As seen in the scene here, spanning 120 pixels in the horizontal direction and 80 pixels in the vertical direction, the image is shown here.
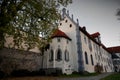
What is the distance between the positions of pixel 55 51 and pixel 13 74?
9453 mm

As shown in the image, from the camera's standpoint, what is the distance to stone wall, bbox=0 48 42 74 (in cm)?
2080

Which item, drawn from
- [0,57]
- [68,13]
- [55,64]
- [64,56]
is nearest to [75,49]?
[64,56]

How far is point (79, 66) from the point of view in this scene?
26500 mm

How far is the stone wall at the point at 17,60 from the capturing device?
2080cm

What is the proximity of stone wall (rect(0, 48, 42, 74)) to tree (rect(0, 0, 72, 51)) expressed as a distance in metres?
7.97

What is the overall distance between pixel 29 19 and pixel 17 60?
11.8 meters

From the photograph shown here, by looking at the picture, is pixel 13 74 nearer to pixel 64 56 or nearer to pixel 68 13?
pixel 64 56

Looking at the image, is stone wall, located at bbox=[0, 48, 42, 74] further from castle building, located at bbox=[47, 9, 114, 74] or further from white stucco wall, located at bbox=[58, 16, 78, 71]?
white stucco wall, located at bbox=[58, 16, 78, 71]

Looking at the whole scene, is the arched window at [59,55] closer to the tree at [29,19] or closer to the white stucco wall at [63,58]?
the white stucco wall at [63,58]

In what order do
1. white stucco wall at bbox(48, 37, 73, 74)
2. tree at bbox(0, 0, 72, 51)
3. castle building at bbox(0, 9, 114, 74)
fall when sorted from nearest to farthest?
tree at bbox(0, 0, 72, 51) < castle building at bbox(0, 9, 114, 74) < white stucco wall at bbox(48, 37, 73, 74)

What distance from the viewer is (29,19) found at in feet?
46.6

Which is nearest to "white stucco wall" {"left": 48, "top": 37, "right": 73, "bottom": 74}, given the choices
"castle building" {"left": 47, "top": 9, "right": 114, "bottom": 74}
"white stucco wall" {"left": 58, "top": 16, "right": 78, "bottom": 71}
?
"castle building" {"left": 47, "top": 9, "right": 114, "bottom": 74}

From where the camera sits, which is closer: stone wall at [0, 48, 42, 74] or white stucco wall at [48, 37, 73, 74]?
stone wall at [0, 48, 42, 74]

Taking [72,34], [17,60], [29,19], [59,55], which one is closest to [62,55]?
[59,55]
